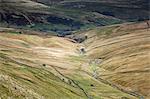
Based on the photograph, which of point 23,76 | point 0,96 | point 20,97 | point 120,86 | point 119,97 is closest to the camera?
point 0,96

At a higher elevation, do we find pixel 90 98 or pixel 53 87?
pixel 53 87

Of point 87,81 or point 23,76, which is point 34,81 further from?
point 87,81

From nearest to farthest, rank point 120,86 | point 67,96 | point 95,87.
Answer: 1. point 67,96
2. point 95,87
3. point 120,86

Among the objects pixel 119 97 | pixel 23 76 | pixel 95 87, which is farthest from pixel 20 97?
pixel 95 87

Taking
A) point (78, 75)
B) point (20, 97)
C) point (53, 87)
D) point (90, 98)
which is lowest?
point (78, 75)

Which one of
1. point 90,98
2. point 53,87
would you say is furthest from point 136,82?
point 53,87

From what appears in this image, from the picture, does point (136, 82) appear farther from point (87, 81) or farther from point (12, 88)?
point (12, 88)

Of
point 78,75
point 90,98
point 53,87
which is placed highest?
point 53,87

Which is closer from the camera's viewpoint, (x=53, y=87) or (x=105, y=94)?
(x=53, y=87)

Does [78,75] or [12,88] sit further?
[78,75]
